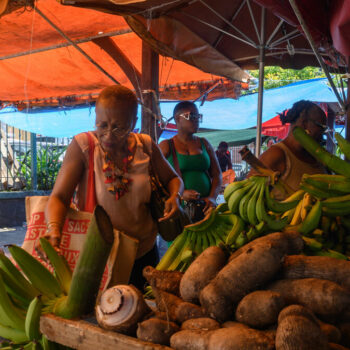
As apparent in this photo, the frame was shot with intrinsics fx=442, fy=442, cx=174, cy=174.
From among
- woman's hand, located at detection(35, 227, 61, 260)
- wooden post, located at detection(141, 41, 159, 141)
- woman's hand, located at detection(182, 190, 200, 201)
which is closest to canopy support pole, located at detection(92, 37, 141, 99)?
wooden post, located at detection(141, 41, 159, 141)

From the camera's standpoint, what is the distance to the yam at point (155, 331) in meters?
1.28

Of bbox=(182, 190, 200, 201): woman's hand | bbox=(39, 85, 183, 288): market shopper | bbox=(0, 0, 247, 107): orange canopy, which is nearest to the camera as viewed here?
bbox=(39, 85, 183, 288): market shopper

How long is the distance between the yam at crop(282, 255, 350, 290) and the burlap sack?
28.8 inches

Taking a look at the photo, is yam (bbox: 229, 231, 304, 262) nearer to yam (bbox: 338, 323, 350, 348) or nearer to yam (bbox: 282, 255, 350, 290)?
yam (bbox: 282, 255, 350, 290)

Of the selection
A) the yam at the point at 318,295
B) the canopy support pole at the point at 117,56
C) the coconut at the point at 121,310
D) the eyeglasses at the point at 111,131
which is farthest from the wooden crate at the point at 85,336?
the canopy support pole at the point at 117,56

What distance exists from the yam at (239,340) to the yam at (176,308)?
19cm

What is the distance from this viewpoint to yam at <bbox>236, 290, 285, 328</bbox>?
4.12 ft

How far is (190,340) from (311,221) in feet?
2.52

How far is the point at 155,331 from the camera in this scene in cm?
129

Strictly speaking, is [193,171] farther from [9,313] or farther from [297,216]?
[9,313]

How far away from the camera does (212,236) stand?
1886 millimetres

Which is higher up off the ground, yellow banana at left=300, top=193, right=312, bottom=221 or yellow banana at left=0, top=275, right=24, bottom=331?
yellow banana at left=300, top=193, right=312, bottom=221

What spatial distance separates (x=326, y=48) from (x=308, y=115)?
666mm

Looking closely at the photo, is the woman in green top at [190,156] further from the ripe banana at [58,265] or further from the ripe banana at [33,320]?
the ripe banana at [33,320]
